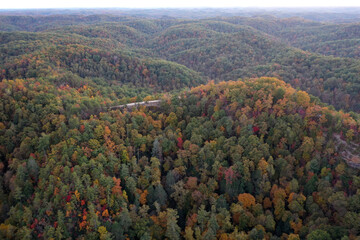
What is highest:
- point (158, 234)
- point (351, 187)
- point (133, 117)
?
point (133, 117)

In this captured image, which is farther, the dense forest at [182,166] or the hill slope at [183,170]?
the hill slope at [183,170]

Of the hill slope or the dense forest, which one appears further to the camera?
the hill slope

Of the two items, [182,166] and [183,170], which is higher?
[182,166]

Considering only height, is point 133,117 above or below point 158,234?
above

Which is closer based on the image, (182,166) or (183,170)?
(183,170)

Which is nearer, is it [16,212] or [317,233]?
[317,233]

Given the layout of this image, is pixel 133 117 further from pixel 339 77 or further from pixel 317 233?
pixel 339 77

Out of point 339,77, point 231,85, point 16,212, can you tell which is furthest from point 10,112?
point 339,77

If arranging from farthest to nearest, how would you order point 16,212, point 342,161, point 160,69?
point 160,69 → point 342,161 → point 16,212

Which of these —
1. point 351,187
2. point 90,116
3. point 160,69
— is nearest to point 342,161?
point 351,187

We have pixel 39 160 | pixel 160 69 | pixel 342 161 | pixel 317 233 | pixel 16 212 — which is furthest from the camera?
pixel 160 69
